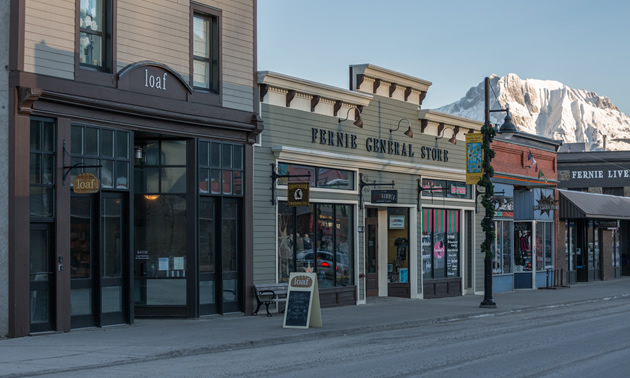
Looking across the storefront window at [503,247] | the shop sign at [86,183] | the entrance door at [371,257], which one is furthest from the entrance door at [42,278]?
the storefront window at [503,247]

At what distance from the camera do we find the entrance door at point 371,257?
26.2m

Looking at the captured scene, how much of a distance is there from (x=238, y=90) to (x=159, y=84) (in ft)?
8.52

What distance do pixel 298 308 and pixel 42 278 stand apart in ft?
16.8

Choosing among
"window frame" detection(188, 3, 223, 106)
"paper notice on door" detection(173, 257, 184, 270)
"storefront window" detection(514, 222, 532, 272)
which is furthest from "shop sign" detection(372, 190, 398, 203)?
"storefront window" detection(514, 222, 532, 272)

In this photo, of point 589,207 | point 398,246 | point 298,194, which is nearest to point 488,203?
point 398,246

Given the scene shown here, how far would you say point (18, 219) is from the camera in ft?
49.1

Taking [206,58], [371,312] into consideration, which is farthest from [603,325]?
[206,58]

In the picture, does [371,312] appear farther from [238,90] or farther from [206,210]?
[238,90]

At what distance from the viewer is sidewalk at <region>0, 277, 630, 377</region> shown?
12515 mm

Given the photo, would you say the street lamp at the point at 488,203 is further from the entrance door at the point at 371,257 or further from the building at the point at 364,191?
the entrance door at the point at 371,257

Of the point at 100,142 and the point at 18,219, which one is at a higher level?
the point at 100,142

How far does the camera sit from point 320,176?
898 inches

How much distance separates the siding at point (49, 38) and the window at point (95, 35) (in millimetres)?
430

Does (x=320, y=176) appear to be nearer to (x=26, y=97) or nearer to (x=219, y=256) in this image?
(x=219, y=256)
